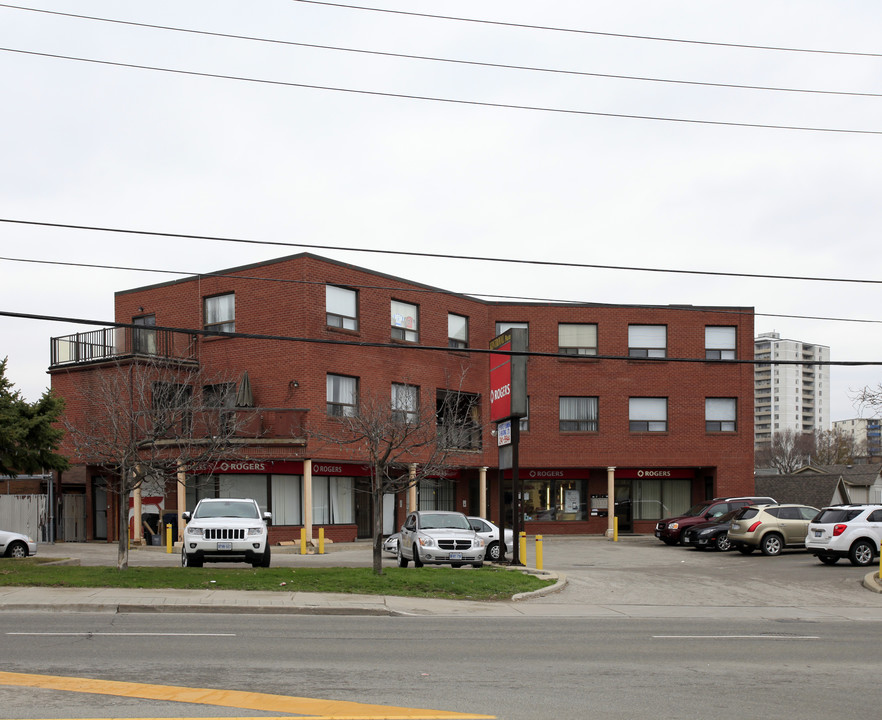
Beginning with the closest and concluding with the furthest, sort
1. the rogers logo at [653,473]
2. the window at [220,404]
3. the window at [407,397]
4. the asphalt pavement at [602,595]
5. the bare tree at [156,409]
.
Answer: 1. the asphalt pavement at [602,595]
2. the bare tree at [156,409]
3. the window at [220,404]
4. the window at [407,397]
5. the rogers logo at [653,473]

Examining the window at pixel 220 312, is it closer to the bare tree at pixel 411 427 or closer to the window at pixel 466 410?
the bare tree at pixel 411 427

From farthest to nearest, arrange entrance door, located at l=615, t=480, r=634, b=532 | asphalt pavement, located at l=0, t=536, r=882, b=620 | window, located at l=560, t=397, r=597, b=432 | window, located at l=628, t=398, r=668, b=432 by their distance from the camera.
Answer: entrance door, located at l=615, t=480, r=634, b=532 < window, located at l=628, t=398, r=668, b=432 < window, located at l=560, t=397, r=597, b=432 < asphalt pavement, located at l=0, t=536, r=882, b=620

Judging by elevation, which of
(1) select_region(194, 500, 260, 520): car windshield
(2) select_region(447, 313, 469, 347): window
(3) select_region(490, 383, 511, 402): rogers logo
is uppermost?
(2) select_region(447, 313, 469, 347): window

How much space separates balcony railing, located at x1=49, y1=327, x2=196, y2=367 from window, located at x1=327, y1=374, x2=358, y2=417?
5.48 metres

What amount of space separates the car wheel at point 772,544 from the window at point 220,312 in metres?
20.0

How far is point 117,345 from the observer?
37.9 metres

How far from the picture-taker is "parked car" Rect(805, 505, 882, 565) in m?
27.5

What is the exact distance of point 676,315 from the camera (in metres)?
45.9

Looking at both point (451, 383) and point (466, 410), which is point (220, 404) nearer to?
point (451, 383)

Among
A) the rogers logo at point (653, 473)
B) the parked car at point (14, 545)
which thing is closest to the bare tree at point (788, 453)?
the rogers logo at point (653, 473)

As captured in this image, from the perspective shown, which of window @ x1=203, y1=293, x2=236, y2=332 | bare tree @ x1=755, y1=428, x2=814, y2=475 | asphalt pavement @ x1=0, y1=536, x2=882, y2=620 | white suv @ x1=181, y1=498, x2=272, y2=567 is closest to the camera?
asphalt pavement @ x1=0, y1=536, x2=882, y2=620

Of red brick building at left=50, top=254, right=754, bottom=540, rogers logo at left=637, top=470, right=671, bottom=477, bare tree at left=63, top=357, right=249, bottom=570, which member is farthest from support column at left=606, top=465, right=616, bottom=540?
bare tree at left=63, top=357, right=249, bottom=570

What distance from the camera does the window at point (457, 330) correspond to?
42469 millimetres

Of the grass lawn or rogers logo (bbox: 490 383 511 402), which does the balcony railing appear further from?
the grass lawn
